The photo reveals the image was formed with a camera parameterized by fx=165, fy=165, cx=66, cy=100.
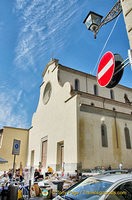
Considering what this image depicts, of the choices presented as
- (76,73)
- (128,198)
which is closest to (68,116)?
(76,73)

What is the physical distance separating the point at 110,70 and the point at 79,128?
11897 mm

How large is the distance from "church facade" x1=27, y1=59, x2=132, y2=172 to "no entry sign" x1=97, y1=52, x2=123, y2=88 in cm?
1129

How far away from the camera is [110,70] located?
11.7 ft

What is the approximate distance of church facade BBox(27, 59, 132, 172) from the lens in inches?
583

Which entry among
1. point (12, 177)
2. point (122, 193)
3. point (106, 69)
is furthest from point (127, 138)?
point (106, 69)

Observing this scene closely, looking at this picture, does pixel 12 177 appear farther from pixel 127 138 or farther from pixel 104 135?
pixel 127 138

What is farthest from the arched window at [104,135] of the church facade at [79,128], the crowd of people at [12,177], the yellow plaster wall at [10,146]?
the yellow plaster wall at [10,146]

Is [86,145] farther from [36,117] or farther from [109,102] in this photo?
[36,117]

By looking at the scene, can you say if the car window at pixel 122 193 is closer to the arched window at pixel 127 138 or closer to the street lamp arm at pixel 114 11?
the street lamp arm at pixel 114 11

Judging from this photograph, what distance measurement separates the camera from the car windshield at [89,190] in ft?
11.0

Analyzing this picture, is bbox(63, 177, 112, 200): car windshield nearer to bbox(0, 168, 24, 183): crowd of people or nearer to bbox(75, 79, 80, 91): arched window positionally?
bbox(0, 168, 24, 183): crowd of people

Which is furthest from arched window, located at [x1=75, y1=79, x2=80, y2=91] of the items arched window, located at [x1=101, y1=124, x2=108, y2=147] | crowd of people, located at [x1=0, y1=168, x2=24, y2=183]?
crowd of people, located at [x1=0, y1=168, x2=24, y2=183]

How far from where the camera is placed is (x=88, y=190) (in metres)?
3.70

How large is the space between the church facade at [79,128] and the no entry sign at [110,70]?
11.3 metres
